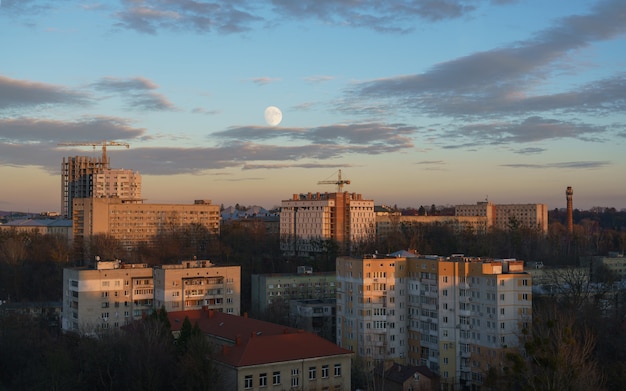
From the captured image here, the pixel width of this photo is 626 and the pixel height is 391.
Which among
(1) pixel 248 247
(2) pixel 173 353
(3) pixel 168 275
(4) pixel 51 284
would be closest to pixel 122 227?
(1) pixel 248 247

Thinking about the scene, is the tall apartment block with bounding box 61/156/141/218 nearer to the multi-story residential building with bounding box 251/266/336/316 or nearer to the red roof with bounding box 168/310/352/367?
the multi-story residential building with bounding box 251/266/336/316

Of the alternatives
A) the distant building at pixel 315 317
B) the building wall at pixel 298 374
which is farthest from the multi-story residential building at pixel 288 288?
the building wall at pixel 298 374

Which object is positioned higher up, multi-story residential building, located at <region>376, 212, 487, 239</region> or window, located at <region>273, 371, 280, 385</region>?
multi-story residential building, located at <region>376, 212, 487, 239</region>

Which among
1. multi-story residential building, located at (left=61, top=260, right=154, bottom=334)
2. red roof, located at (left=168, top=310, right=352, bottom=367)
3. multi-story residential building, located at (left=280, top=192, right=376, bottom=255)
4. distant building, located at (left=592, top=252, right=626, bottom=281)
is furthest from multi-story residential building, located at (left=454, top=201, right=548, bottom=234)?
red roof, located at (left=168, top=310, right=352, bottom=367)

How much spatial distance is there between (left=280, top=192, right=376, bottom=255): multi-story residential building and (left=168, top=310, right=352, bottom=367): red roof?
36484 millimetres

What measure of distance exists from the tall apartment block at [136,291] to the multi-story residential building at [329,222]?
2783 centimetres

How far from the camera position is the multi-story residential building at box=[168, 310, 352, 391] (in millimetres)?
19125

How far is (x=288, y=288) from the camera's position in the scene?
37.1 metres

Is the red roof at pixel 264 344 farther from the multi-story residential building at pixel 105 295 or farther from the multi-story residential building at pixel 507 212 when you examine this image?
the multi-story residential building at pixel 507 212

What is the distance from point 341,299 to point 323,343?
7.44 metres

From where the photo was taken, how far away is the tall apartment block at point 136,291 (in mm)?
29094

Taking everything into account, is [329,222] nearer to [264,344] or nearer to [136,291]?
[136,291]

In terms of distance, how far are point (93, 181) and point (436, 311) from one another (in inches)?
2454

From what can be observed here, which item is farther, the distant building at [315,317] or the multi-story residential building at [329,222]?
the multi-story residential building at [329,222]
